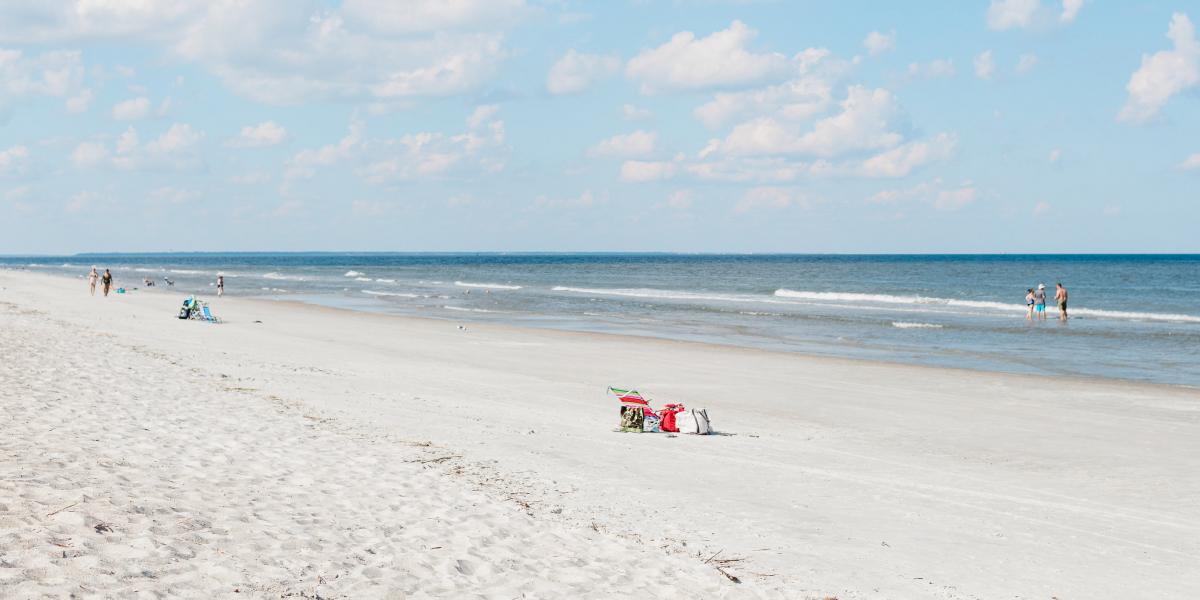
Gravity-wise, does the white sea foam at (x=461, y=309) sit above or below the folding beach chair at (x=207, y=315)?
below

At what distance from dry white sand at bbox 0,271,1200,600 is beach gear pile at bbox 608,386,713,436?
1.14 feet

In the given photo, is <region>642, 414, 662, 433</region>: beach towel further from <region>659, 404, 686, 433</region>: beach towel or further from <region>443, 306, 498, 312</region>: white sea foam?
<region>443, 306, 498, 312</region>: white sea foam

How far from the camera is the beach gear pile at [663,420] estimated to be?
1402 cm

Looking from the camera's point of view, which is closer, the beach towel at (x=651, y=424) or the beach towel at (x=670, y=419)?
the beach towel at (x=670, y=419)

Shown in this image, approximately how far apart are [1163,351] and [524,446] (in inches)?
1016

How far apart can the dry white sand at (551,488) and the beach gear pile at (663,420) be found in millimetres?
346

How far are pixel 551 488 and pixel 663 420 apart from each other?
432 cm

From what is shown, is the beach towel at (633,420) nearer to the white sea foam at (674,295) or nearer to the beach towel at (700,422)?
the beach towel at (700,422)

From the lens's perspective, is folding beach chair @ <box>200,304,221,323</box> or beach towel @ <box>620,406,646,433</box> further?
folding beach chair @ <box>200,304,221,323</box>

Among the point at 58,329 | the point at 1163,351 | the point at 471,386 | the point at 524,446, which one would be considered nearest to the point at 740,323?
the point at 1163,351

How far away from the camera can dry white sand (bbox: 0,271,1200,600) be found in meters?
6.96

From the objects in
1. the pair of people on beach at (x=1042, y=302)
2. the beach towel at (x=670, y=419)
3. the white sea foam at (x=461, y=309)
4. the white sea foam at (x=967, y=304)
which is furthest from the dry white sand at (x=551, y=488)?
the white sea foam at (x=967, y=304)

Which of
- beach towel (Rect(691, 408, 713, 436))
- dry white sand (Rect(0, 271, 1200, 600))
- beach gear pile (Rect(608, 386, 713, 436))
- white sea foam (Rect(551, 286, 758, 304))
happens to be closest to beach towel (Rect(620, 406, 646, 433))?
beach gear pile (Rect(608, 386, 713, 436))

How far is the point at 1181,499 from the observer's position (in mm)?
11164
